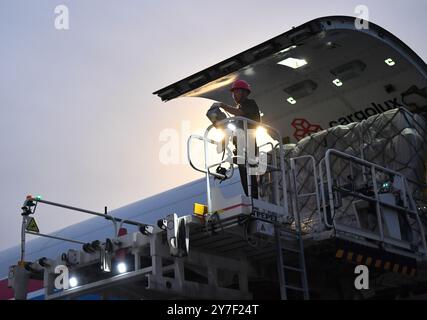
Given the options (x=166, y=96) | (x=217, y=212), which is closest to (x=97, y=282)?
(x=217, y=212)

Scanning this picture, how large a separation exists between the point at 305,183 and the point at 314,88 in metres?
1.52

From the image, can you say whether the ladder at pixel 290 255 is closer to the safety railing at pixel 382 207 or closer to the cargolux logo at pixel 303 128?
the safety railing at pixel 382 207

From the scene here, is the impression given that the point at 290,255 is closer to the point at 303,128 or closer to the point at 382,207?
the point at 382,207

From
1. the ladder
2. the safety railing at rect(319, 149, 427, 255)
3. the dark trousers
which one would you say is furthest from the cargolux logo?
the ladder

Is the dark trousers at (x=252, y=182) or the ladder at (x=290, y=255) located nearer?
the ladder at (x=290, y=255)

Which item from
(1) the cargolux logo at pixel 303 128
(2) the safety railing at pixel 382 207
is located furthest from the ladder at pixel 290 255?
(1) the cargolux logo at pixel 303 128

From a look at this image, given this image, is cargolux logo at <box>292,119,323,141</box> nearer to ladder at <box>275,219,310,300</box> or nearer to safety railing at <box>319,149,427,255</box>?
safety railing at <box>319,149,427,255</box>

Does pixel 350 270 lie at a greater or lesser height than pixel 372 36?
lesser

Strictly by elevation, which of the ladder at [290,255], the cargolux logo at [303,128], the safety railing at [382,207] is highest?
the cargolux logo at [303,128]

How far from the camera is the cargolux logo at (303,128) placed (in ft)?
33.9

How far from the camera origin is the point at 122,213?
50.8 ft

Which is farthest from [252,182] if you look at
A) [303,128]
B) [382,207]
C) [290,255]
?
[303,128]

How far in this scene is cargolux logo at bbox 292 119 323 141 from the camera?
1032 cm

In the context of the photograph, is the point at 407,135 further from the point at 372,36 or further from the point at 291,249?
the point at 291,249
